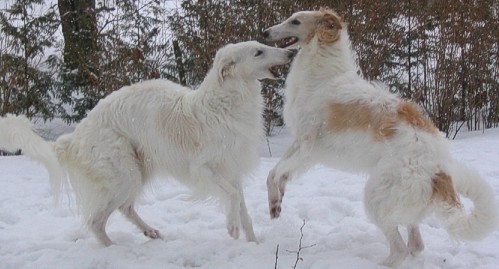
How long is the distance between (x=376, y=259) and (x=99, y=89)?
21.2 ft

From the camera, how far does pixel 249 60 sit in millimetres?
4410

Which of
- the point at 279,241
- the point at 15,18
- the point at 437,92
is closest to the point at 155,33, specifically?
the point at 15,18

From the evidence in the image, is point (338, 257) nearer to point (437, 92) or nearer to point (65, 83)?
point (437, 92)

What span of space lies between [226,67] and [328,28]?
971 millimetres

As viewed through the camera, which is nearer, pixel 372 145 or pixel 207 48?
pixel 372 145

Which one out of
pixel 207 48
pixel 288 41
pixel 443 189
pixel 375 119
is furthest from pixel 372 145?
pixel 207 48

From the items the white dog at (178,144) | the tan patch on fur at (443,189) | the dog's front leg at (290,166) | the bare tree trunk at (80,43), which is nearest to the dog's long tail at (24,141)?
the white dog at (178,144)

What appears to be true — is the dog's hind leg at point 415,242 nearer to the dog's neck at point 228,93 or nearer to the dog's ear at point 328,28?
the dog's neck at point 228,93

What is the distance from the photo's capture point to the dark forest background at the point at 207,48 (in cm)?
888

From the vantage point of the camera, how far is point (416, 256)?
3951mm

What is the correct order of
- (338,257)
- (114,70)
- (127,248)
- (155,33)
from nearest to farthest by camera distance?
(338,257) → (127,248) → (114,70) → (155,33)

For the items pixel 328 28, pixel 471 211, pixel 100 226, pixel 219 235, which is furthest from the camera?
pixel 328 28

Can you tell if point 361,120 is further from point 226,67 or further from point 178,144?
point 178,144

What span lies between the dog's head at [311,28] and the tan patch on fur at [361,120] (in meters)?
0.71
